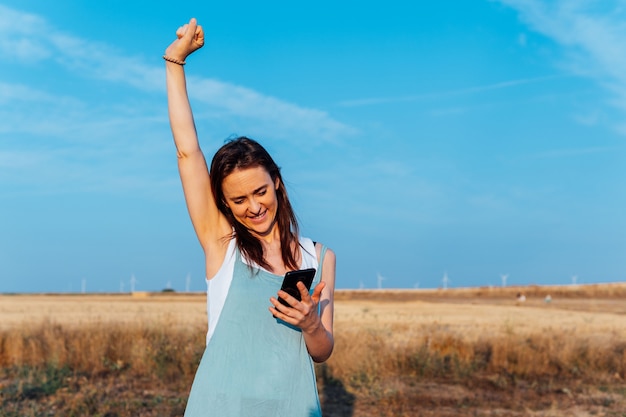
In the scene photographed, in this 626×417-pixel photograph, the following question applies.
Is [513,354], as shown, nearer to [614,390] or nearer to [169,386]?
[614,390]

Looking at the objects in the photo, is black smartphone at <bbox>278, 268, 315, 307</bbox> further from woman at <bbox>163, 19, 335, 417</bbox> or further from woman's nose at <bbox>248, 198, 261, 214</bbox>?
woman's nose at <bbox>248, 198, 261, 214</bbox>

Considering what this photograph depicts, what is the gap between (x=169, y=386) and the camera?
32.3 feet

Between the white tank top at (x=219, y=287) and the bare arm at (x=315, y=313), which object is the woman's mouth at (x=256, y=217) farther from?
the bare arm at (x=315, y=313)

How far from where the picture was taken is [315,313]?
2014 millimetres

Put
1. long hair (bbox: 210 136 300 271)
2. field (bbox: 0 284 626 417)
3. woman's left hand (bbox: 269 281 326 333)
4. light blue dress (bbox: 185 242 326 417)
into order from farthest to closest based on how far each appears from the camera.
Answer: field (bbox: 0 284 626 417), long hair (bbox: 210 136 300 271), light blue dress (bbox: 185 242 326 417), woman's left hand (bbox: 269 281 326 333)

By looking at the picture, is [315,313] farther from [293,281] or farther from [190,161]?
[190,161]

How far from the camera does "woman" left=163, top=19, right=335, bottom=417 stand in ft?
6.65

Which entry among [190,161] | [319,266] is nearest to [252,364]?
[319,266]

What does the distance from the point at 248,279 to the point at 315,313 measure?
0.76 ft

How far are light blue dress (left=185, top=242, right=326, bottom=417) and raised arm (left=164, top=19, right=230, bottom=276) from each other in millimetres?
170

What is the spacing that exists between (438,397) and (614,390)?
2904 millimetres

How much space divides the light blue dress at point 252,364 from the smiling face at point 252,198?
17cm

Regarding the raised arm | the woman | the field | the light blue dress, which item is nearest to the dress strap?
the woman

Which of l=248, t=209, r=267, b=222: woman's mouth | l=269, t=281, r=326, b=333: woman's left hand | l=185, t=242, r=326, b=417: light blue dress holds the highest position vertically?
l=248, t=209, r=267, b=222: woman's mouth
